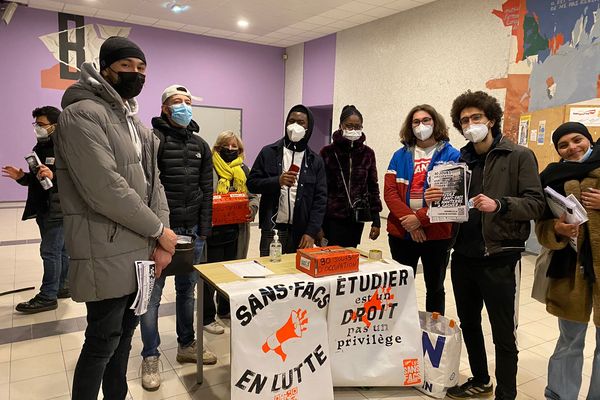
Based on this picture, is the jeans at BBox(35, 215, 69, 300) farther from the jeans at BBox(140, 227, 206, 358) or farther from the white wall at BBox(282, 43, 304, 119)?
the white wall at BBox(282, 43, 304, 119)

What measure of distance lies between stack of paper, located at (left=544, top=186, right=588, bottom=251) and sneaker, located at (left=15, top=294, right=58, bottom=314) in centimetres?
346

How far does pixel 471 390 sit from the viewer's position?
2.28 metres

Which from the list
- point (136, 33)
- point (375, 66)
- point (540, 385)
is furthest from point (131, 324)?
point (136, 33)

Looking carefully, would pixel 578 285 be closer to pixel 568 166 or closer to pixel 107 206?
pixel 568 166

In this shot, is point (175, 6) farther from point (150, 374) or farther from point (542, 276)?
point (542, 276)

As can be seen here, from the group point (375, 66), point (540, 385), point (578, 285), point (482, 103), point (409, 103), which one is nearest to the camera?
point (578, 285)

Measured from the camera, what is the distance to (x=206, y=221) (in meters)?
2.54

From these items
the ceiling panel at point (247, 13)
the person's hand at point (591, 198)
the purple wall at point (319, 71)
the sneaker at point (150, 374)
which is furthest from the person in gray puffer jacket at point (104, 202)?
the purple wall at point (319, 71)

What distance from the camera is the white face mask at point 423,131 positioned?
2566 mm

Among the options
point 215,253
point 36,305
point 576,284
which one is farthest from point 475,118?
point 36,305

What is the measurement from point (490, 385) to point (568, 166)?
1230 mm

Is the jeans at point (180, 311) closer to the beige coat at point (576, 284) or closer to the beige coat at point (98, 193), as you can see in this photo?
the beige coat at point (98, 193)

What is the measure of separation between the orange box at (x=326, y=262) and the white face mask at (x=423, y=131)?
2.88 ft

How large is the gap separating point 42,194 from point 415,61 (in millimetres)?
5933
